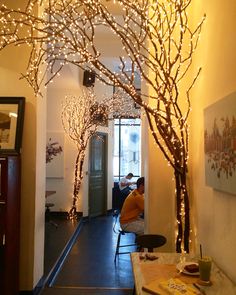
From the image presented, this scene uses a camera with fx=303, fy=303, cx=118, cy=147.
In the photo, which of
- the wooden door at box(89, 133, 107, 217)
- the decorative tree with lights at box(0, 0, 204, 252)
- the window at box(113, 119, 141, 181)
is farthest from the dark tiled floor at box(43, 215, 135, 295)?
the window at box(113, 119, 141, 181)

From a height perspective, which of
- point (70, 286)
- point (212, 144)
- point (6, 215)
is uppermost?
point (212, 144)

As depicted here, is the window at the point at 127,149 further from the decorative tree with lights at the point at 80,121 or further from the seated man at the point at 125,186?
the decorative tree with lights at the point at 80,121

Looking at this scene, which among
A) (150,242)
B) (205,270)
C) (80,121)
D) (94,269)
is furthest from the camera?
(80,121)

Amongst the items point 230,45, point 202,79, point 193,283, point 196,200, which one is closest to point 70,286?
point 196,200

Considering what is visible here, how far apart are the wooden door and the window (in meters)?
1.32

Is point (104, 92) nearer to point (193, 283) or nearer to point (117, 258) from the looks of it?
point (117, 258)

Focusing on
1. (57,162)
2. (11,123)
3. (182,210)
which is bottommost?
(182,210)

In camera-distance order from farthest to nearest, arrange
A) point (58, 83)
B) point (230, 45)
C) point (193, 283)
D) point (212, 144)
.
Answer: point (58, 83) → point (212, 144) → point (230, 45) → point (193, 283)

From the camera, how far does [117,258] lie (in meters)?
4.62

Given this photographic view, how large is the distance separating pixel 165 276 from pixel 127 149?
299 inches

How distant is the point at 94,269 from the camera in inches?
163

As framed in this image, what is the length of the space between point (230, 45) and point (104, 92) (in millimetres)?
6252

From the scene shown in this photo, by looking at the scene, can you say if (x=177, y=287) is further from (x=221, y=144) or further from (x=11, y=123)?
(x=11, y=123)

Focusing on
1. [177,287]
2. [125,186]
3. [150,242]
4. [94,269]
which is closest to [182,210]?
[150,242]
